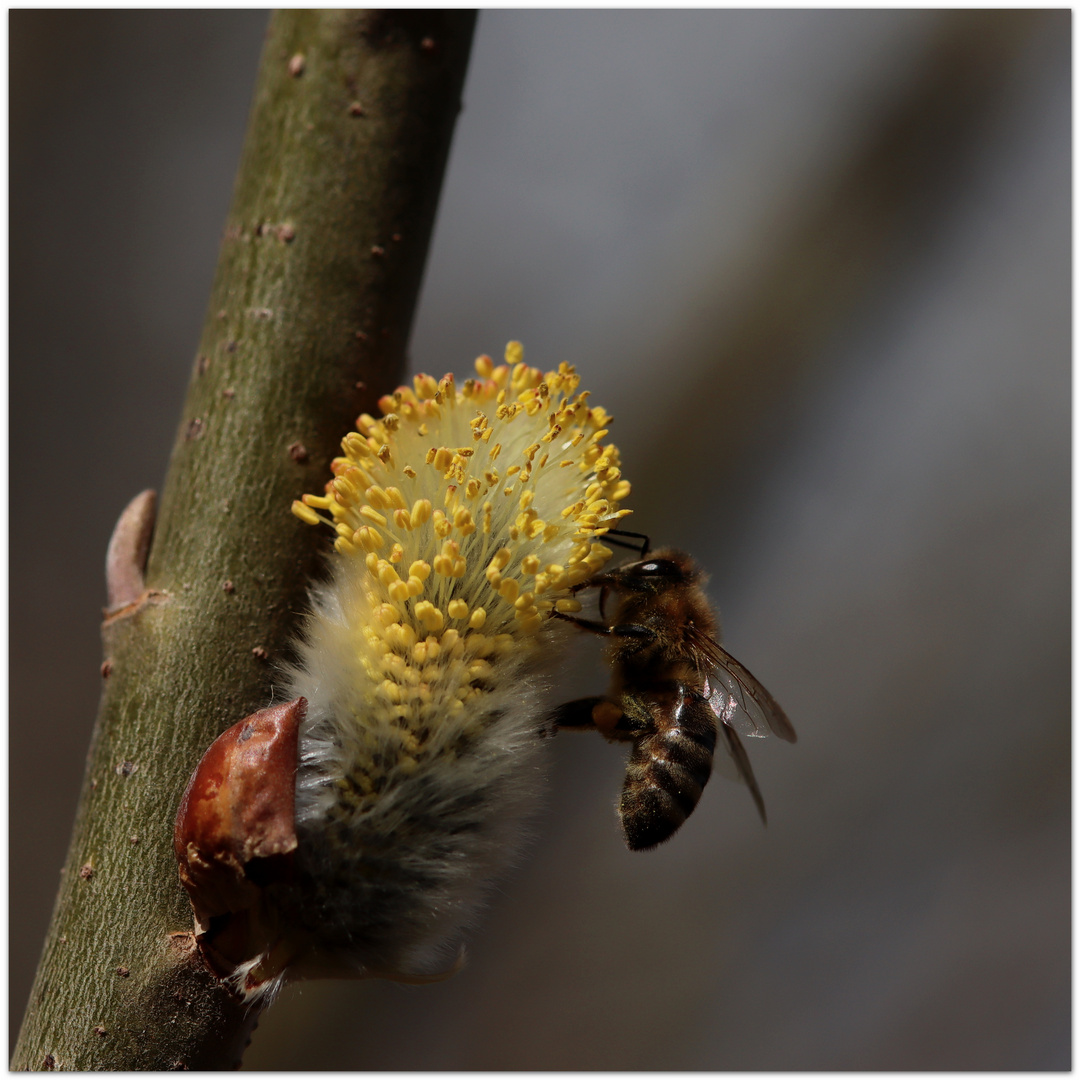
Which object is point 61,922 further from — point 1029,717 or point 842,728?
point 1029,717

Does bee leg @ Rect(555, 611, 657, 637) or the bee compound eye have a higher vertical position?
the bee compound eye

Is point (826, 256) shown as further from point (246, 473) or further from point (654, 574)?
point (246, 473)

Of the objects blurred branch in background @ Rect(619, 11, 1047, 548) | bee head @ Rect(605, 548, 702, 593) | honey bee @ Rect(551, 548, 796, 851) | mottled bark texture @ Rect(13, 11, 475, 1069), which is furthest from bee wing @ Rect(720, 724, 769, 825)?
blurred branch in background @ Rect(619, 11, 1047, 548)

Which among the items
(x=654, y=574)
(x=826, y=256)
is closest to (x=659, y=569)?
(x=654, y=574)

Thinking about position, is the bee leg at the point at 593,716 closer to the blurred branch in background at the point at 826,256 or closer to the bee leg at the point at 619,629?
the bee leg at the point at 619,629

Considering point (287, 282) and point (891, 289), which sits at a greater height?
point (891, 289)

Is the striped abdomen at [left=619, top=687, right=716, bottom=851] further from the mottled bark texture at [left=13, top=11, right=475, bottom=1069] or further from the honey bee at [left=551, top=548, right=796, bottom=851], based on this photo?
the mottled bark texture at [left=13, top=11, right=475, bottom=1069]

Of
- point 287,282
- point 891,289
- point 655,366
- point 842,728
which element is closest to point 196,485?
point 287,282
